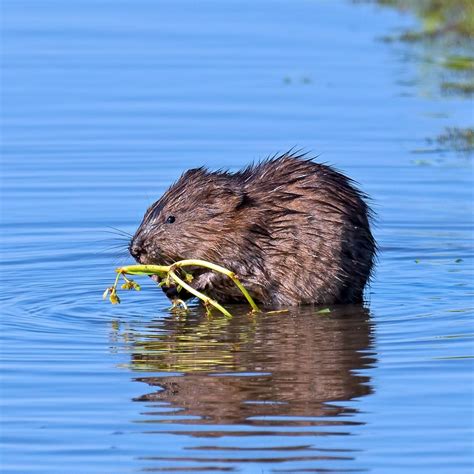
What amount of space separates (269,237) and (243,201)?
277 mm

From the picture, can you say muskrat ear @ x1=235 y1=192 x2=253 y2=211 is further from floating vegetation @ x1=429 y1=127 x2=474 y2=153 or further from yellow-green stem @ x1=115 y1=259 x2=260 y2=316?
floating vegetation @ x1=429 y1=127 x2=474 y2=153

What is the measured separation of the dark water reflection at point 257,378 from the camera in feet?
24.4

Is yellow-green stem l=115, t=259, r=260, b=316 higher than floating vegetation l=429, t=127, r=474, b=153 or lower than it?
lower

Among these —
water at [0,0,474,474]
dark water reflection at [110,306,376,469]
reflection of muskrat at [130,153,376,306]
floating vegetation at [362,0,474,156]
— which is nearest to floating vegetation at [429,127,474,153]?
floating vegetation at [362,0,474,156]

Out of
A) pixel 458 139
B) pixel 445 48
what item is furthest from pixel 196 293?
pixel 445 48

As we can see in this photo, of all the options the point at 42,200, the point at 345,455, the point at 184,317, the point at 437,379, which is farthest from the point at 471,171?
the point at 345,455

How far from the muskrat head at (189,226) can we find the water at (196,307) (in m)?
0.40

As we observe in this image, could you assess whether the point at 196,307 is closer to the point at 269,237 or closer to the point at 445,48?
the point at 269,237

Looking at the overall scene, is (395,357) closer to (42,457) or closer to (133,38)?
(42,457)

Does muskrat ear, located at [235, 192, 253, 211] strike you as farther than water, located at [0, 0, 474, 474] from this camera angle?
Yes

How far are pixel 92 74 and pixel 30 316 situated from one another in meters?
7.85

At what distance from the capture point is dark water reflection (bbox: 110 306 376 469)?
7.45 metres

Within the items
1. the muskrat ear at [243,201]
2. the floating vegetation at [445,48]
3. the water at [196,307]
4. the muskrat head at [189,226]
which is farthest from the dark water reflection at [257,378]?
the floating vegetation at [445,48]

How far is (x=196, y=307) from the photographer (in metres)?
10.6
